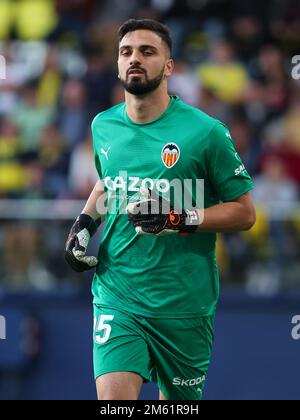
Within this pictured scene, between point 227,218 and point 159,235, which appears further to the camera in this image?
point 227,218

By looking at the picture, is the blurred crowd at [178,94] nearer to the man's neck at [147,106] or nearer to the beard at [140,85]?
the man's neck at [147,106]

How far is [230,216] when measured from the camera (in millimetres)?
6031

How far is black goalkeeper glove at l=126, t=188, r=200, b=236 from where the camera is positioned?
5.71m

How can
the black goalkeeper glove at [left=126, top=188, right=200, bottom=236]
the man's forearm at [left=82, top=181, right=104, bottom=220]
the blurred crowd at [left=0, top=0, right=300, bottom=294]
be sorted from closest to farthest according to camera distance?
the black goalkeeper glove at [left=126, top=188, right=200, bottom=236] < the man's forearm at [left=82, top=181, right=104, bottom=220] < the blurred crowd at [left=0, top=0, right=300, bottom=294]

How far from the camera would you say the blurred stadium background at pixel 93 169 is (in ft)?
33.8

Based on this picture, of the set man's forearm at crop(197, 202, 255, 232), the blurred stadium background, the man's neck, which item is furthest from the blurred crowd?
the man's neck

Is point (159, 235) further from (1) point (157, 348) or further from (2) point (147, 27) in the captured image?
(2) point (147, 27)

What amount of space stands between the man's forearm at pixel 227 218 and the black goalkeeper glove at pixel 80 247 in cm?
78

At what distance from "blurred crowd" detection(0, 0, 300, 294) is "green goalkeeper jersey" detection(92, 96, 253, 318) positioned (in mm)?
3900

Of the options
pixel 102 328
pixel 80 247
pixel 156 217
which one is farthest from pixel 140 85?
pixel 102 328

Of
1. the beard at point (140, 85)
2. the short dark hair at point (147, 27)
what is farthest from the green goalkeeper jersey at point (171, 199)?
the short dark hair at point (147, 27)

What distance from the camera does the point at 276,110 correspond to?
12.1 meters

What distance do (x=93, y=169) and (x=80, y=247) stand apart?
5.00 m

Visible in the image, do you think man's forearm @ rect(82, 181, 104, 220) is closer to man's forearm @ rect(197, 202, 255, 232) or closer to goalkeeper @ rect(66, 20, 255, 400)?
goalkeeper @ rect(66, 20, 255, 400)
